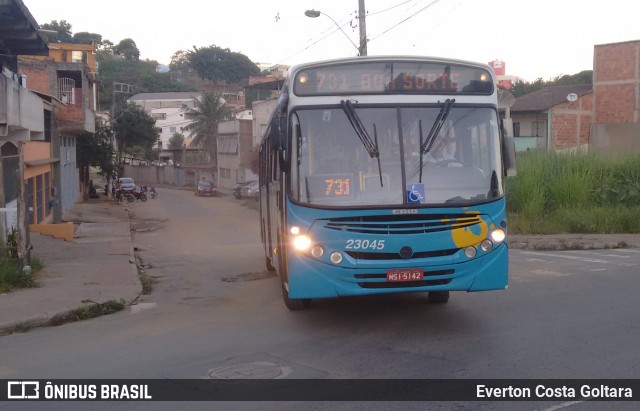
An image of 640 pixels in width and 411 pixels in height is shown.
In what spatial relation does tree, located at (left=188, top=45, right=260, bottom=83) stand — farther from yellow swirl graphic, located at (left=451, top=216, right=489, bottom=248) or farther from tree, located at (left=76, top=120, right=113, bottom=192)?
yellow swirl graphic, located at (left=451, top=216, right=489, bottom=248)

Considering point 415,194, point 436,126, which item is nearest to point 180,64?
point 436,126

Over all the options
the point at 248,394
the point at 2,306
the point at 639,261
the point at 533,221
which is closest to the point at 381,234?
the point at 248,394

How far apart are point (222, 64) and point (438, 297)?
105 m

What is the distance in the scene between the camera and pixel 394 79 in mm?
7961

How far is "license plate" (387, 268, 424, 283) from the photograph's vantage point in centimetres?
742

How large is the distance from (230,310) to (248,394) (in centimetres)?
440

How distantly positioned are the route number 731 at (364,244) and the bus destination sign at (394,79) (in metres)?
1.77

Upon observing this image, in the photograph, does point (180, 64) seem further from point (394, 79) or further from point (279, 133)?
point (279, 133)

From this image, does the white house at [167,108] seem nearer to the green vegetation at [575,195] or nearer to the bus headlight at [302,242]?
the green vegetation at [575,195]

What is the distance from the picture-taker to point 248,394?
581cm

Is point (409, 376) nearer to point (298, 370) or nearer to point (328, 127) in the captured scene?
point (298, 370)

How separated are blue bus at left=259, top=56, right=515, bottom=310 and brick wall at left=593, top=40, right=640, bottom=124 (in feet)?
117

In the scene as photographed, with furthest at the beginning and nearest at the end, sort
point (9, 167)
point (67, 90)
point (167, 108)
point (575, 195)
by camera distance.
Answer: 1. point (167, 108)
2. point (67, 90)
3. point (575, 195)
4. point (9, 167)

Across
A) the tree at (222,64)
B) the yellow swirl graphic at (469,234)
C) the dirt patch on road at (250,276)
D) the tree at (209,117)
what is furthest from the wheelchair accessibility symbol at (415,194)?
the tree at (222,64)
